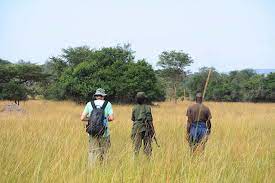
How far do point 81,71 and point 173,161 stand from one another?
100 feet

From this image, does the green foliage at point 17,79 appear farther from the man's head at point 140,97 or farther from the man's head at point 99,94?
the man's head at point 99,94

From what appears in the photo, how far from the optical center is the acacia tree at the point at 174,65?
51.2 meters

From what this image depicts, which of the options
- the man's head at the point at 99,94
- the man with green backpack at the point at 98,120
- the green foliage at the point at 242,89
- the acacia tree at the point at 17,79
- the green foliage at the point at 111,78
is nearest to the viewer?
the man with green backpack at the point at 98,120

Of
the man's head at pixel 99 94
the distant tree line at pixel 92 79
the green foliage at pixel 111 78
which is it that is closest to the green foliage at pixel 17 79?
the distant tree line at pixel 92 79

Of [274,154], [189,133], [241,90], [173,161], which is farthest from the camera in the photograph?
[241,90]

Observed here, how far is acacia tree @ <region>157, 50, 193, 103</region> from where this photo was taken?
51250mm

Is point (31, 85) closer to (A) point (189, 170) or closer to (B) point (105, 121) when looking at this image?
(B) point (105, 121)

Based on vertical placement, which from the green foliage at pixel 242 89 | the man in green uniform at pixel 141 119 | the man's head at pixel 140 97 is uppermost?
the green foliage at pixel 242 89

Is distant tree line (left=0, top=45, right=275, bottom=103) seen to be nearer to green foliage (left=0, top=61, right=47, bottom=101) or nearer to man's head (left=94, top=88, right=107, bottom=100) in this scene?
green foliage (left=0, top=61, right=47, bottom=101)

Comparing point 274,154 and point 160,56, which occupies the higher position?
point 160,56

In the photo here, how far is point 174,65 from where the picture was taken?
52094 mm

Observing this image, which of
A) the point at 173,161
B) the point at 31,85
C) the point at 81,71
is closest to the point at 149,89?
the point at 81,71

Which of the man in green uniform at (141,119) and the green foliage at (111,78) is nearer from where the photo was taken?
the man in green uniform at (141,119)

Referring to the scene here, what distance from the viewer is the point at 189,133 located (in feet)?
27.3
